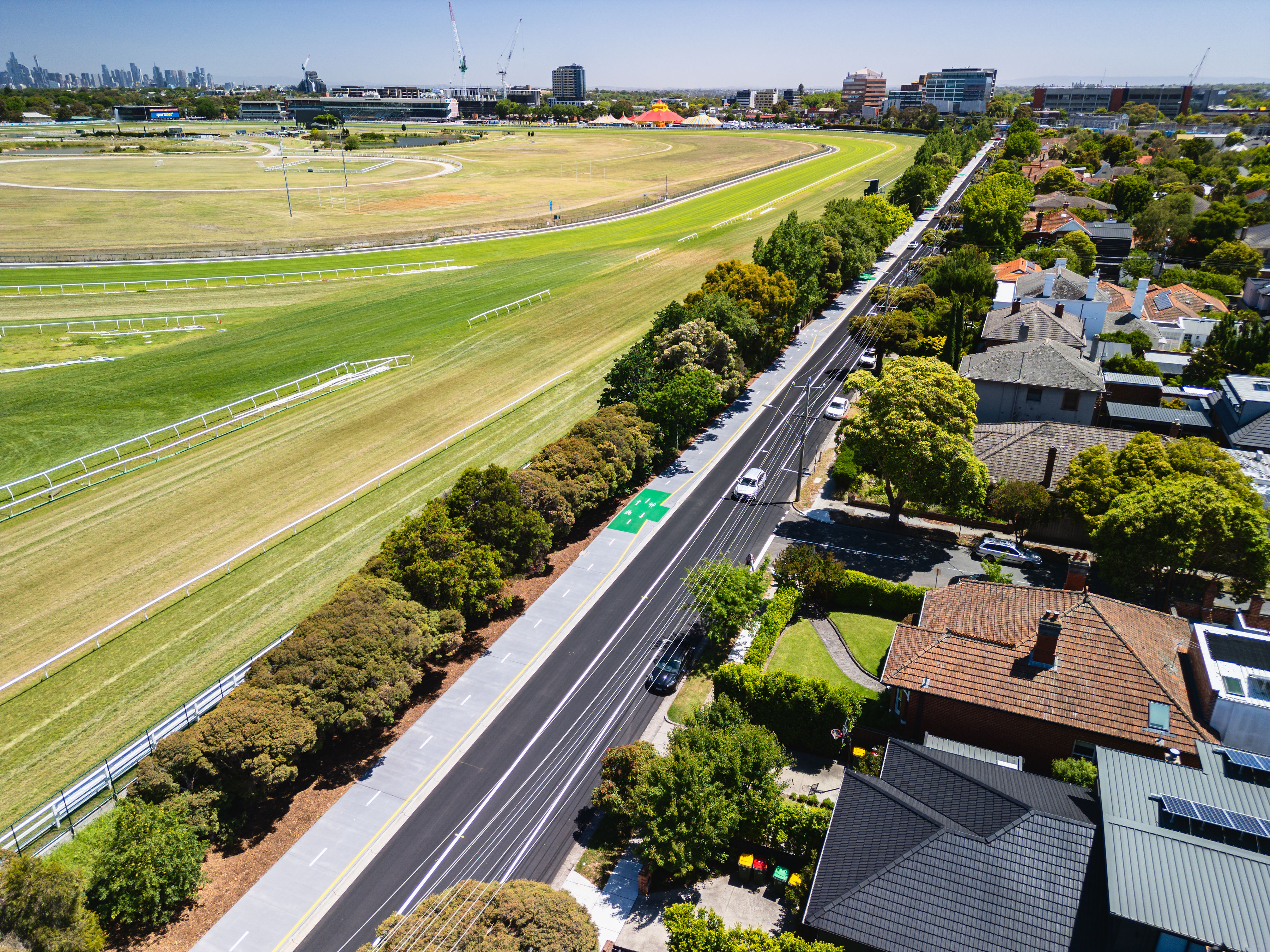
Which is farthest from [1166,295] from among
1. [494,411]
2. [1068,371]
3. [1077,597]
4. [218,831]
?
[218,831]

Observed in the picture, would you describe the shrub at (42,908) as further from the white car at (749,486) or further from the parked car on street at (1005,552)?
the parked car on street at (1005,552)

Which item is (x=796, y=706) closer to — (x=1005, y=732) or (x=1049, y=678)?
(x=1005, y=732)

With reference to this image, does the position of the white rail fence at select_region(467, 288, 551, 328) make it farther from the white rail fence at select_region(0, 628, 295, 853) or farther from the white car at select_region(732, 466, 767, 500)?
the white rail fence at select_region(0, 628, 295, 853)

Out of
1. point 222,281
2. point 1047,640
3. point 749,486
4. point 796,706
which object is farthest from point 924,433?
point 222,281

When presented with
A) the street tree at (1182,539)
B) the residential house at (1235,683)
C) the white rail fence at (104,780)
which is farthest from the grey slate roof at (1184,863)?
the white rail fence at (104,780)

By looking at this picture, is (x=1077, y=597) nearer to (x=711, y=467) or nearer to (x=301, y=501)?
(x=711, y=467)
